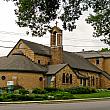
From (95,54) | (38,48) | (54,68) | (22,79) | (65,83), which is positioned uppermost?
(95,54)

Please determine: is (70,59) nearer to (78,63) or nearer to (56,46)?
(78,63)

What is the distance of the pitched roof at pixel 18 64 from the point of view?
58312 mm

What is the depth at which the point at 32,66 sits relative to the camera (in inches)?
2391

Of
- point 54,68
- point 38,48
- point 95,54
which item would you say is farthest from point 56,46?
point 95,54

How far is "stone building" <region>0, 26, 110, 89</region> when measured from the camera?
192ft

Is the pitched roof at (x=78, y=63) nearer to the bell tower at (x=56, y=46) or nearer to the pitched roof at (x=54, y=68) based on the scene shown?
the bell tower at (x=56, y=46)

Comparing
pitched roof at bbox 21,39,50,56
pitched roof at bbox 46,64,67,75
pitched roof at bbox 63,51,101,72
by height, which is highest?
pitched roof at bbox 21,39,50,56

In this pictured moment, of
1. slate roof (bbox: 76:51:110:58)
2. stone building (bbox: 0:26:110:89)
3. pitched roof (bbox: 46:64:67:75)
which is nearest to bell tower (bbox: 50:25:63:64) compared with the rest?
stone building (bbox: 0:26:110:89)

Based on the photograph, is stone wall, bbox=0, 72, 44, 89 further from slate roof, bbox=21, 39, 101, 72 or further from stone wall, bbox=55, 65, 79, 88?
slate roof, bbox=21, 39, 101, 72

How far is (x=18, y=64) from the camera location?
59406mm

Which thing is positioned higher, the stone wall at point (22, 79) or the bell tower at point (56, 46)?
the bell tower at point (56, 46)

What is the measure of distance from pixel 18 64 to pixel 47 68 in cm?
759

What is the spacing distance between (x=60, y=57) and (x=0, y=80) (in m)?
15.5

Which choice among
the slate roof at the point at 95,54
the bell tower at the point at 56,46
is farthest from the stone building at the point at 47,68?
the slate roof at the point at 95,54
